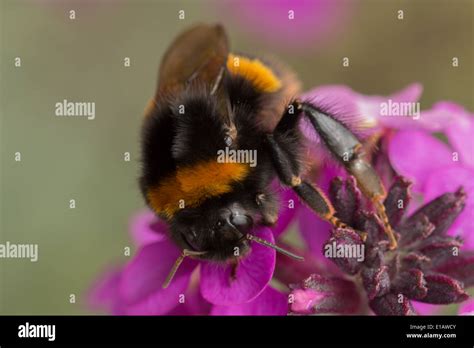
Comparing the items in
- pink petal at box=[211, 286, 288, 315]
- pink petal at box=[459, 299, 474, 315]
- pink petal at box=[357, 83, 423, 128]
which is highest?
pink petal at box=[357, 83, 423, 128]

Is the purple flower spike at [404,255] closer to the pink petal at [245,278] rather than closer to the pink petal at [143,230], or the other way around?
the pink petal at [245,278]

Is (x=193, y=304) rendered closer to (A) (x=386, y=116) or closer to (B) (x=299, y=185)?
(B) (x=299, y=185)

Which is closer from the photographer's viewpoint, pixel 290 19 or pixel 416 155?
pixel 416 155

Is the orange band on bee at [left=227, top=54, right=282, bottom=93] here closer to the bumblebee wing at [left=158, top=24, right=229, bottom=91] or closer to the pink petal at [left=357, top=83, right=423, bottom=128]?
the bumblebee wing at [left=158, top=24, right=229, bottom=91]

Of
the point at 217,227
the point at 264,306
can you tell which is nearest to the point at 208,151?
the point at 217,227

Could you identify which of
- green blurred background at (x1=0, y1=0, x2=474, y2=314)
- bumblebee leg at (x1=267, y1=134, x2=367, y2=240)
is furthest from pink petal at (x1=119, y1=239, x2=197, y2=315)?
green blurred background at (x1=0, y1=0, x2=474, y2=314)

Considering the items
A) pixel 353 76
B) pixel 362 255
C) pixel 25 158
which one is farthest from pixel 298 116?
pixel 25 158

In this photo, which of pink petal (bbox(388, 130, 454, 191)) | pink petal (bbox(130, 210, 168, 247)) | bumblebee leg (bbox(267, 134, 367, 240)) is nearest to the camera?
bumblebee leg (bbox(267, 134, 367, 240))
